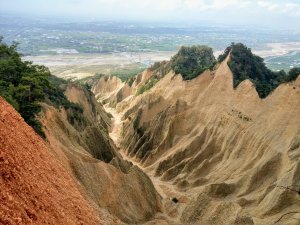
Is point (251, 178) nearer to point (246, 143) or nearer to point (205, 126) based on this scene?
point (246, 143)

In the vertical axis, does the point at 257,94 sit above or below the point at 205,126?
above

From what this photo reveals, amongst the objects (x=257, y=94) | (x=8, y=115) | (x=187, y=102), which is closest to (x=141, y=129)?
(x=187, y=102)

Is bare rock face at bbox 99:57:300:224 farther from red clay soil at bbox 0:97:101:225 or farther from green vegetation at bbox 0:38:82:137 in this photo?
red clay soil at bbox 0:97:101:225

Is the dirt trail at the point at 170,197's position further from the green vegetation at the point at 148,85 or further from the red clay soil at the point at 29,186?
the green vegetation at the point at 148,85

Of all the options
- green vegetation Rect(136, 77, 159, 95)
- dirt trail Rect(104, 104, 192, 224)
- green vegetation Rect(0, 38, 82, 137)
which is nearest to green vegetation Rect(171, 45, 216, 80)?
green vegetation Rect(136, 77, 159, 95)

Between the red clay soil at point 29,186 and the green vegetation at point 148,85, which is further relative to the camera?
the green vegetation at point 148,85

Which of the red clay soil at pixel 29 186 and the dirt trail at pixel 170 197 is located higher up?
the red clay soil at pixel 29 186

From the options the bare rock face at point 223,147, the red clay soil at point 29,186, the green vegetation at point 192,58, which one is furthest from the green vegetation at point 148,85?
the red clay soil at point 29,186
